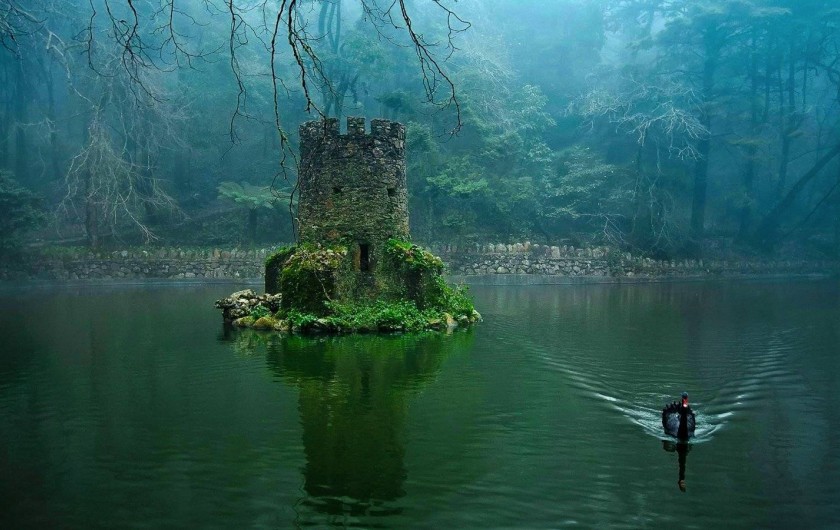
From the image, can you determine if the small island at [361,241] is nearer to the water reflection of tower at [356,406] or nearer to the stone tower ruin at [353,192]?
the stone tower ruin at [353,192]

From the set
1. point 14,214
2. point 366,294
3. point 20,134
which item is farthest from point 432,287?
point 20,134

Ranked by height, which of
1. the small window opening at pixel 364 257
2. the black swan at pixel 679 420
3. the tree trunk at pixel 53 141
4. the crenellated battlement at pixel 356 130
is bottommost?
the black swan at pixel 679 420

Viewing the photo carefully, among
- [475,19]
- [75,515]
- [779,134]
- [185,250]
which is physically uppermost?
[475,19]

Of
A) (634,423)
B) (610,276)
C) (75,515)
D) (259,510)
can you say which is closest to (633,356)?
(634,423)

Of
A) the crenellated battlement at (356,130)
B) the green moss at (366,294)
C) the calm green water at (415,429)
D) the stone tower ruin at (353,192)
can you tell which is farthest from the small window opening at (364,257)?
the crenellated battlement at (356,130)

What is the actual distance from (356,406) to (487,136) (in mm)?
28180

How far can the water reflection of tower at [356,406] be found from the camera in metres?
5.70

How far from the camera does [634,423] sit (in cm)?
780

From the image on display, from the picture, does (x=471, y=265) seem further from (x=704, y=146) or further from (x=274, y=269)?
(x=704, y=146)

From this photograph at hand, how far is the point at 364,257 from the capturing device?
55.4 ft

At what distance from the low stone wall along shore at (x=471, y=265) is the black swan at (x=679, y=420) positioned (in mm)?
24203

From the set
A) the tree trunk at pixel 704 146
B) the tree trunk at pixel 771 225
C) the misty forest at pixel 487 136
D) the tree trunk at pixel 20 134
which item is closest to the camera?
the misty forest at pixel 487 136

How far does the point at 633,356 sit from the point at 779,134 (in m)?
32.9

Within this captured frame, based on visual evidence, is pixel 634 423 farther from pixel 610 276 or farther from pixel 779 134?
pixel 779 134
